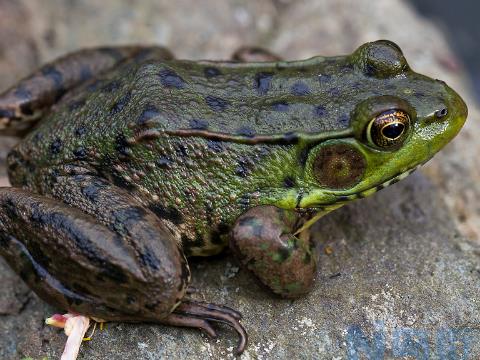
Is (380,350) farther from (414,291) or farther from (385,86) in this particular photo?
(385,86)

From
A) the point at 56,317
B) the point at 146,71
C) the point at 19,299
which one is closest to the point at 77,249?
the point at 56,317

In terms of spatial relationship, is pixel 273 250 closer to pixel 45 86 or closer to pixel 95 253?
pixel 95 253

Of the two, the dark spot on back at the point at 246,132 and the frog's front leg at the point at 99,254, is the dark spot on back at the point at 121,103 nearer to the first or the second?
the frog's front leg at the point at 99,254

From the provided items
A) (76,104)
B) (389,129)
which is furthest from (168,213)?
(389,129)

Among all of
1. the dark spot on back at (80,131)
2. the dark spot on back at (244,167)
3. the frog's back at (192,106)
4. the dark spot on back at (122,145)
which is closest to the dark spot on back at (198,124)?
the frog's back at (192,106)

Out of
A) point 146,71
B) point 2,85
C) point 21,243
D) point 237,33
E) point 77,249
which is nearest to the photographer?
point 77,249

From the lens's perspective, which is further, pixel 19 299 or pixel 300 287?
pixel 19 299
